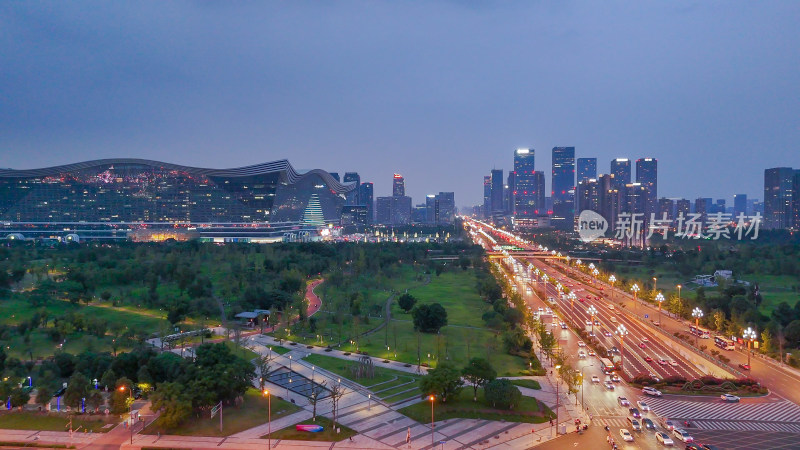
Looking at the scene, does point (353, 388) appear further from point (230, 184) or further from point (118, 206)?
point (118, 206)

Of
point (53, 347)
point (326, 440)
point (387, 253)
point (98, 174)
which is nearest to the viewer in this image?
point (326, 440)

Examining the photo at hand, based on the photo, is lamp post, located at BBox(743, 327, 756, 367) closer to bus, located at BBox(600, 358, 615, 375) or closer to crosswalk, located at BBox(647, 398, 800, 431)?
crosswalk, located at BBox(647, 398, 800, 431)

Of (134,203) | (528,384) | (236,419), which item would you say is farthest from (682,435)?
(134,203)

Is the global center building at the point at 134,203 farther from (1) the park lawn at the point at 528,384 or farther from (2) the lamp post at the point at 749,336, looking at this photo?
(2) the lamp post at the point at 749,336

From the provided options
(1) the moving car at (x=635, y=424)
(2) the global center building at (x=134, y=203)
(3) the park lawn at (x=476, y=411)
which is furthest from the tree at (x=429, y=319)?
(2) the global center building at (x=134, y=203)

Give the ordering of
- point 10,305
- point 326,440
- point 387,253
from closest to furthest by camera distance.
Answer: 1. point 326,440
2. point 10,305
3. point 387,253

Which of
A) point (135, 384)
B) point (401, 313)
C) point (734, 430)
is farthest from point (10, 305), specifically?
point (734, 430)

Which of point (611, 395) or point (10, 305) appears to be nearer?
point (611, 395)

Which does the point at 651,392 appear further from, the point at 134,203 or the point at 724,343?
the point at 134,203
